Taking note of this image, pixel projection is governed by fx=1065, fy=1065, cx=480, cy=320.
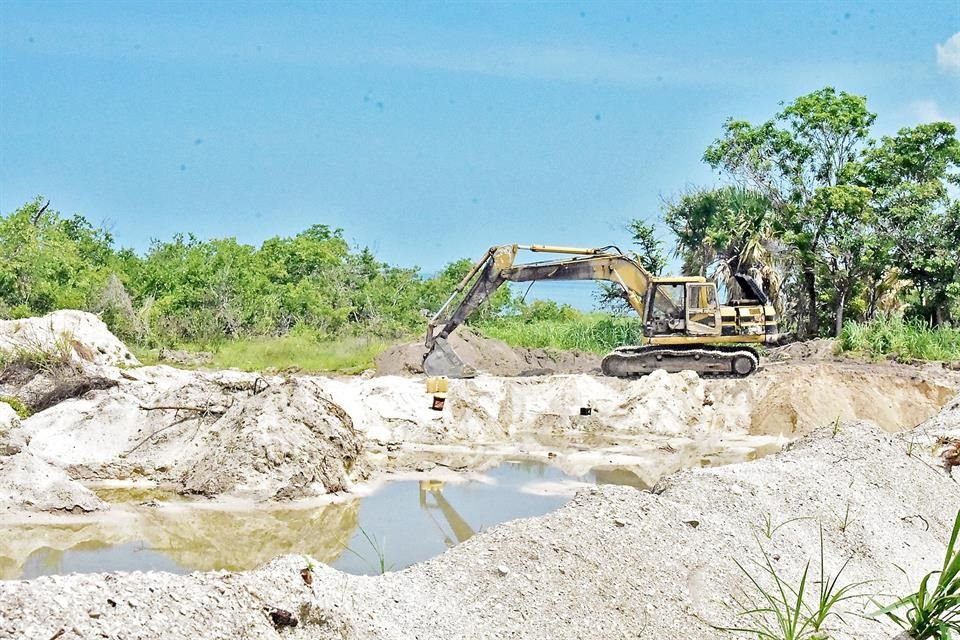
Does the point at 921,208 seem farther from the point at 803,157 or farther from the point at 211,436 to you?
the point at 211,436

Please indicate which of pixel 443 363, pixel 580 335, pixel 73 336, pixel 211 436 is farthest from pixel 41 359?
pixel 580 335

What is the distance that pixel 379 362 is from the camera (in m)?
24.5

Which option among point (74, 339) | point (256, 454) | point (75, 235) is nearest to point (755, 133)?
point (74, 339)

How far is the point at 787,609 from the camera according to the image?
6.05 m

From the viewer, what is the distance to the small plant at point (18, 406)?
15379mm

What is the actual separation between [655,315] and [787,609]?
51.7 ft

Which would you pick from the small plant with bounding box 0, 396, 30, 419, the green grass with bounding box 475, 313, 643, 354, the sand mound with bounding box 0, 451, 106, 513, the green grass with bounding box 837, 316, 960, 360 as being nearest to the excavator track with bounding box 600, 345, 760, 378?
the green grass with bounding box 837, 316, 960, 360

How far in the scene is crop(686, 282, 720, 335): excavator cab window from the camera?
21250 millimetres

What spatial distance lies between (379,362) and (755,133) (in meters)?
12.1

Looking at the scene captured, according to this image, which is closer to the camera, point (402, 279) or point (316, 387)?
point (316, 387)

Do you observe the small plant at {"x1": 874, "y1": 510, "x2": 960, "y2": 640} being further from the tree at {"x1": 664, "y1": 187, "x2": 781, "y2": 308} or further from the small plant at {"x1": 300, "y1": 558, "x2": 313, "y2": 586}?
the tree at {"x1": 664, "y1": 187, "x2": 781, "y2": 308}

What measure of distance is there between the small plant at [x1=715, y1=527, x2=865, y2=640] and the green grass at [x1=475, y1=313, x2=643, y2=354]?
20.4 meters

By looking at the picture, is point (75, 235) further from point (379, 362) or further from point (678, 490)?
point (678, 490)

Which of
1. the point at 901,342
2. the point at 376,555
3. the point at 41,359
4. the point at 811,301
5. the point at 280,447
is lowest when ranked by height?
the point at 376,555
